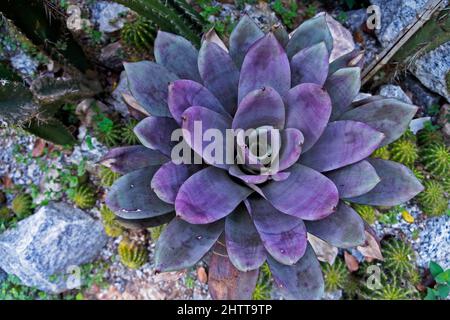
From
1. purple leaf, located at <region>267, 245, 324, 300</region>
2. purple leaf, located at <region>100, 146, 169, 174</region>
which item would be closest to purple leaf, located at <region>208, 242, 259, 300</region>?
purple leaf, located at <region>267, 245, 324, 300</region>

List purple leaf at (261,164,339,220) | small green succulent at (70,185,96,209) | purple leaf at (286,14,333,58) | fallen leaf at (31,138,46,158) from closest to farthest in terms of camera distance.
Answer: purple leaf at (261,164,339,220)
purple leaf at (286,14,333,58)
small green succulent at (70,185,96,209)
fallen leaf at (31,138,46,158)

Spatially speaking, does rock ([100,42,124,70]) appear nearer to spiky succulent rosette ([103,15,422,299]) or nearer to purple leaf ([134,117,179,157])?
spiky succulent rosette ([103,15,422,299])

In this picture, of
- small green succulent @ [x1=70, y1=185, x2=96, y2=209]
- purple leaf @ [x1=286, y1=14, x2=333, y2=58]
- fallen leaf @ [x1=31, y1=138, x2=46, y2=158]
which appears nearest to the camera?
purple leaf @ [x1=286, y1=14, x2=333, y2=58]

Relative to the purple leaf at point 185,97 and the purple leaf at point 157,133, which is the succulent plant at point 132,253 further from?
the purple leaf at point 185,97

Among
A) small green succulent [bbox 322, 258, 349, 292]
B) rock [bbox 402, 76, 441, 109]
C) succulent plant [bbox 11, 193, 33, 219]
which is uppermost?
rock [bbox 402, 76, 441, 109]

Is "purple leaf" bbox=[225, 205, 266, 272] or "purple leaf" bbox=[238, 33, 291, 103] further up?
"purple leaf" bbox=[238, 33, 291, 103]

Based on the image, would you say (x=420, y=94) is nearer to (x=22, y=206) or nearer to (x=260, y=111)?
(x=260, y=111)

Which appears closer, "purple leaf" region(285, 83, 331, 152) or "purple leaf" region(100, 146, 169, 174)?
"purple leaf" region(285, 83, 331, 152)
